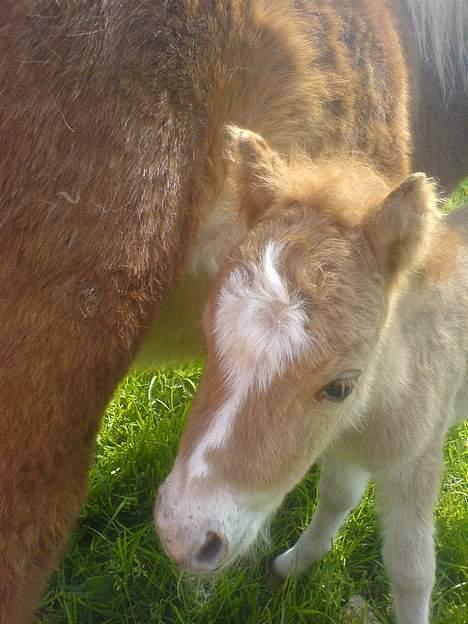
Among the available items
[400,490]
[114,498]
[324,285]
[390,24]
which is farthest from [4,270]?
[390,24]

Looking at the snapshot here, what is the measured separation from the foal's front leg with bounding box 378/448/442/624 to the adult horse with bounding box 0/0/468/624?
979mm

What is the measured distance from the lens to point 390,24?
107 inches

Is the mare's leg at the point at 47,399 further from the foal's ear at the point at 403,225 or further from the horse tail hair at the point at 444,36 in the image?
the horse tail hair at the point at 444,36

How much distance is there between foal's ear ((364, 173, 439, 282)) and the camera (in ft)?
5.70

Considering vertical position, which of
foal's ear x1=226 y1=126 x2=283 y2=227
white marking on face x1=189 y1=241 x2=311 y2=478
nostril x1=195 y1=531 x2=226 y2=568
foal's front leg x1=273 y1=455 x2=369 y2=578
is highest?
foal's ear x1=226 y1=126 x2=283 y2=227

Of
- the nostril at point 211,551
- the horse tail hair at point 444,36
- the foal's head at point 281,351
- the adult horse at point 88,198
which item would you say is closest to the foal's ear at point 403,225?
the foal's head at point 281,351

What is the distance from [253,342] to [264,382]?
10 centimetres

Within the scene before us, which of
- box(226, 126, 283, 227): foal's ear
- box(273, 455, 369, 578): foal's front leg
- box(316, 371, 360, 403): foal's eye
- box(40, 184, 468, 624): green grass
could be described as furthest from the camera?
box(40, 184, 468, 624): green grass

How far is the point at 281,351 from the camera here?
158 cm

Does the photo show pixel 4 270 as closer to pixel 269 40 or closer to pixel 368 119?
pixel 269 40

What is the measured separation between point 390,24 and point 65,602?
2601 millimetres

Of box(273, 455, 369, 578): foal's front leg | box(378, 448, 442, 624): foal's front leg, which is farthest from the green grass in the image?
box(378, 448, 442, 624): foal's front leg

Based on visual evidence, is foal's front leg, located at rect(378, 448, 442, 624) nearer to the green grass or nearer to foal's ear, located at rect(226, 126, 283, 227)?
the green grass

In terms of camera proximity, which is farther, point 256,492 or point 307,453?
point 307,453
